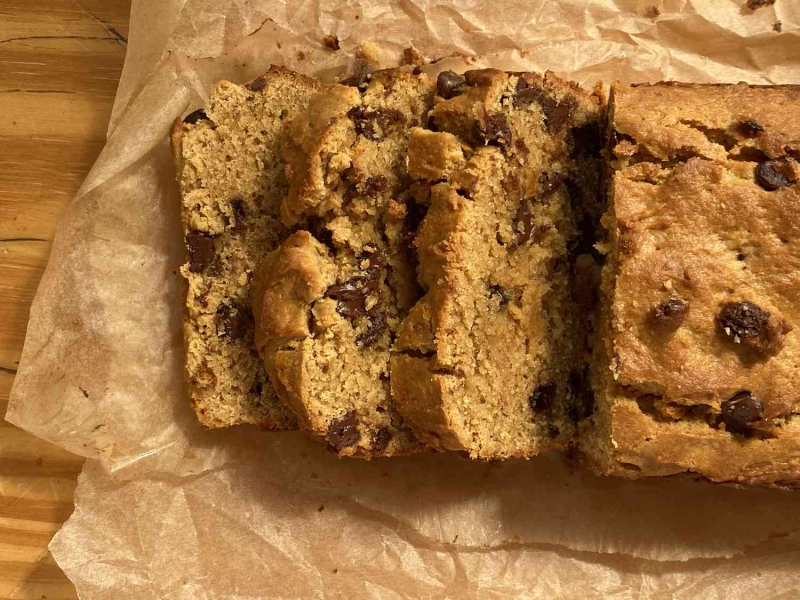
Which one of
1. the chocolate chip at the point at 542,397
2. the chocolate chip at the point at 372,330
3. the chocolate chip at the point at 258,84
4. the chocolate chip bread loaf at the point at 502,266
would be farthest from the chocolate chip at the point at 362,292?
the chocolate chip at the point at 258,84

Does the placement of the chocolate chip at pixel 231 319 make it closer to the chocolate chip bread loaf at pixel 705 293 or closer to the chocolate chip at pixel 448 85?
the chocolate chip at pixel 448 85

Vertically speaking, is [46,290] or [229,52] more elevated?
[229,52]

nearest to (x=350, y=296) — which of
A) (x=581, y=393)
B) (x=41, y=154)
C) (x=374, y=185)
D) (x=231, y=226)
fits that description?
(x=374, y=185)

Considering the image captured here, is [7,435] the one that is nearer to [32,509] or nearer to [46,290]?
[32,509]

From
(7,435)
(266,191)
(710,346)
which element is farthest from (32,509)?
(710,346)

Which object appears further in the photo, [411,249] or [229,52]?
[229,52]

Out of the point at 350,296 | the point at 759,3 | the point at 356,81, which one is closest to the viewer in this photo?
the point at 350,296

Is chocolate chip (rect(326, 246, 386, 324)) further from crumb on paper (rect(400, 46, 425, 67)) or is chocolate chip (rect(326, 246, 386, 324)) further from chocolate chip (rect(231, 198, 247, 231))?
crumb on paper (rect(400, 46, 425, 67))

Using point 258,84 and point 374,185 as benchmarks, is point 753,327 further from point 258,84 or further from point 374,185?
point 258,84
